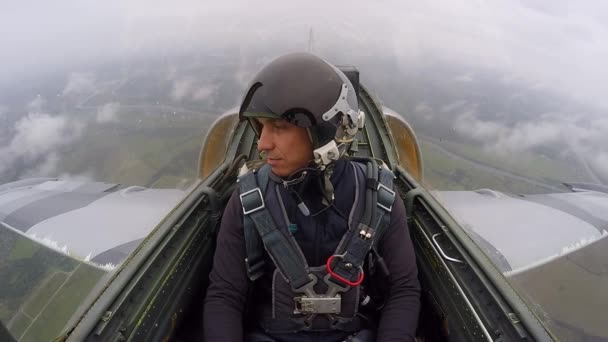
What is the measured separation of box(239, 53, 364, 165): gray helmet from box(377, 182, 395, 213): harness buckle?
9.8 inches

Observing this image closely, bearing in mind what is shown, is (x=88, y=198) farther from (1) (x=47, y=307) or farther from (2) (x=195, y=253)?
(2) (x=195, y=253)

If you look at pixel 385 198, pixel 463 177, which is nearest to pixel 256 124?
pixel 385 198

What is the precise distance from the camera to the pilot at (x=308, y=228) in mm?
1280

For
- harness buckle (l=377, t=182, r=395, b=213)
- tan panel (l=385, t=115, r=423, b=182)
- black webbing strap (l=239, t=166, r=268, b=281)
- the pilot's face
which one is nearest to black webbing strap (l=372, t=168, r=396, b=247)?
harness buckle (l=377, t=182, r=395, b=213)

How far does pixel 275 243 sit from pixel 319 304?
31 centimetres

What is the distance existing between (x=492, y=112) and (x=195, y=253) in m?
103

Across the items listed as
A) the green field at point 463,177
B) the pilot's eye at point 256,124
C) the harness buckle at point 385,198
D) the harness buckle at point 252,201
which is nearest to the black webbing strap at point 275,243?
the harness buckle at point 252,201

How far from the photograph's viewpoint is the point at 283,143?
4.19 ft

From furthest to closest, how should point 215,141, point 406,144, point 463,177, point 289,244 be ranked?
point 463,177, point 406,144, point 215,141, point 289,244

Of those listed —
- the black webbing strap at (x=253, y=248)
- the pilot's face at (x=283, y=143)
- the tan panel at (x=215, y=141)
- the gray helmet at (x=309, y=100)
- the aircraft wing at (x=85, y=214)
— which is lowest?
the aircraft wing at (x=85, y=214)

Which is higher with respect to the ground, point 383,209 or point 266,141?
point 266,141

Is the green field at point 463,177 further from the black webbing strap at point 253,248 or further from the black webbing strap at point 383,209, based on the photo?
the black webbing strap at point 253,248

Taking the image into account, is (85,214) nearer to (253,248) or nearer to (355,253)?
(253,248)

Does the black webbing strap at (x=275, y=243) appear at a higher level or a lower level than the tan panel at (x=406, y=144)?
higher
